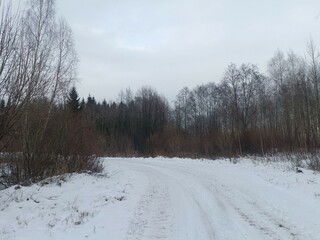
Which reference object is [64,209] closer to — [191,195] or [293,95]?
[191,195]

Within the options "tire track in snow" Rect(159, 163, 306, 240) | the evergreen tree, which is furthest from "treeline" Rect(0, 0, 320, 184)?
"tire track in snow" Rect(159, 163, 306, 240)

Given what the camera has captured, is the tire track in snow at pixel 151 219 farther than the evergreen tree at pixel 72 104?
No

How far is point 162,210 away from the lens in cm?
1063

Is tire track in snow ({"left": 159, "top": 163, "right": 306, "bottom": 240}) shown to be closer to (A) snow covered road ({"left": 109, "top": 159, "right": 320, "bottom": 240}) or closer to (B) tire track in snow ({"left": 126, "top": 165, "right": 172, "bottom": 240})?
(A) snow covered road ({"left": 109, "top": 159, "right": 320, "bottom": 240})

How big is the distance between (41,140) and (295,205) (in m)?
11.3

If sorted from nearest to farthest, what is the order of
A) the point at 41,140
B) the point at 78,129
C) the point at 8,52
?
the point at 8,52 → the point at 41,140 → the point at 78,129

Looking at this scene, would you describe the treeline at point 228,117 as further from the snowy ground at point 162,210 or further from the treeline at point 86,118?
the snowy ground at point 162,210

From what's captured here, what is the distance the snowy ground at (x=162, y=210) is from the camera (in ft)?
26.2

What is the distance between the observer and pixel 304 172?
1808 cm

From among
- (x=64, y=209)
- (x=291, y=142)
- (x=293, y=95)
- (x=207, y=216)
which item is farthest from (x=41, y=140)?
(x=293, y=95)

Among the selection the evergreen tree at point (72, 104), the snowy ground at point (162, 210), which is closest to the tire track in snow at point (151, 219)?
the snowy ground at point (162, 210)

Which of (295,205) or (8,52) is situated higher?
(8,52)

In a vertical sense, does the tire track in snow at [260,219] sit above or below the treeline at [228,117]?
below

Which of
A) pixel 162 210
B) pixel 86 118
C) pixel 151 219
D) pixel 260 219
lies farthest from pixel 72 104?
pixel 260 219
